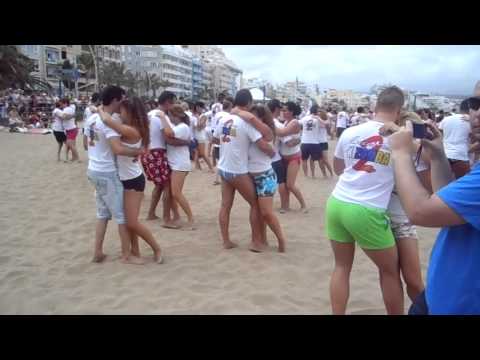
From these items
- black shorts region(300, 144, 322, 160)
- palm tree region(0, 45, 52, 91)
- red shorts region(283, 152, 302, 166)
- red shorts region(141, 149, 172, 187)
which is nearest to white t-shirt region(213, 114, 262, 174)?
red shorts region(141, 149, 172, 187)

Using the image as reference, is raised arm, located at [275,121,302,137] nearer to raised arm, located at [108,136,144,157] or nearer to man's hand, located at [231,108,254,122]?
man's hand, located at [231,108,254,122]

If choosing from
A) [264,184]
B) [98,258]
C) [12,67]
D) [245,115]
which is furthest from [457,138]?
[12,67]

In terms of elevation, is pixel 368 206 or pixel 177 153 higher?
pixel 177 153

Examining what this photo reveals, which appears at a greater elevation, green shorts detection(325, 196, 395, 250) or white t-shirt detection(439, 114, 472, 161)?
white t-shirt detection(439, 114, 472, 161)

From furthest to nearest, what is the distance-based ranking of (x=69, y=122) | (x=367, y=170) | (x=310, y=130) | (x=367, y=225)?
(x=69, y=122) < (x=310, y=130) < (x=367, y=170) < (x=367, y=225)

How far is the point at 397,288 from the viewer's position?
2855mm

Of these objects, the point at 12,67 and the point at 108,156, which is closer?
the point at 108,156

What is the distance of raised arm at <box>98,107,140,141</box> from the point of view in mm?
4067

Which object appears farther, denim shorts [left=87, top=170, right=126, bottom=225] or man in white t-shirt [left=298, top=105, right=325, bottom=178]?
man in white t-shirt [left=298, top=105, right=325, bottom=178]

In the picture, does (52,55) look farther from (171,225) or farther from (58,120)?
(171,225)

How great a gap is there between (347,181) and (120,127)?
2.36 metres

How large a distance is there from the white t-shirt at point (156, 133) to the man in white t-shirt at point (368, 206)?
317 centimetres

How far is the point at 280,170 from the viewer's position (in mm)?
6715
